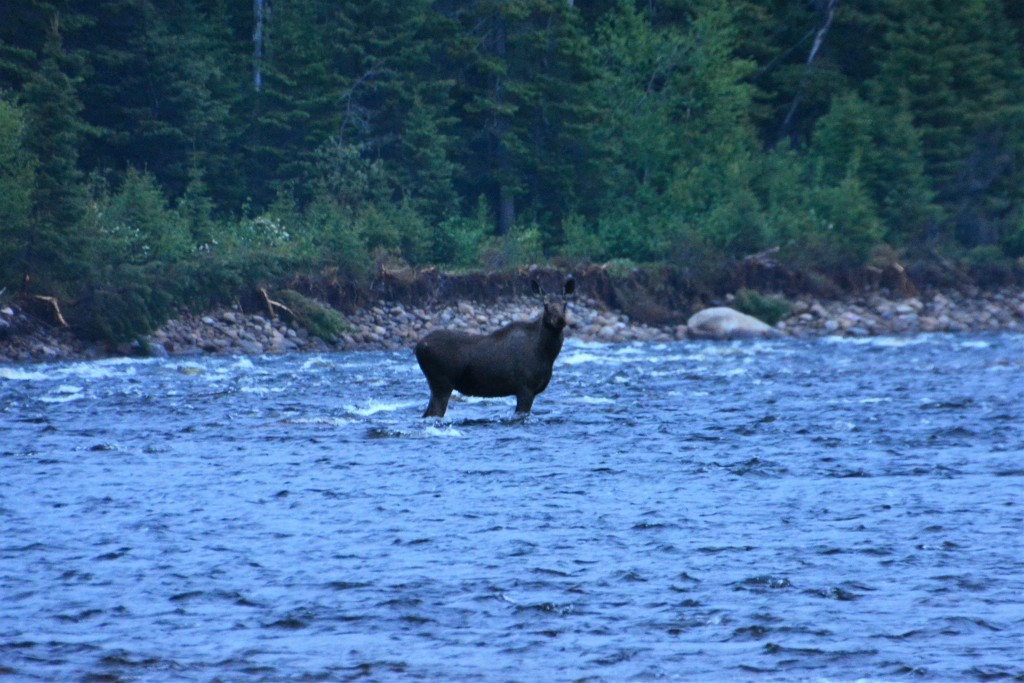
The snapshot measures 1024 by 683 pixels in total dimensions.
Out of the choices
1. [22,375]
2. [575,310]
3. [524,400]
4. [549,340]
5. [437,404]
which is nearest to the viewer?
[549,340]

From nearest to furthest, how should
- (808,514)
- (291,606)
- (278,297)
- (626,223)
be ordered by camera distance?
(291,606) → (808,514) → (278,297) → (626,223)

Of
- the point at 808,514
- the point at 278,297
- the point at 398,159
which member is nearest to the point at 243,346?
the point at 278,297

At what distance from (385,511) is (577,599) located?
3.48m

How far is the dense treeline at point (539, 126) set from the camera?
46.0m

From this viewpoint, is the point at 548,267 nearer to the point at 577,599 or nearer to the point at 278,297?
the point at 278,297

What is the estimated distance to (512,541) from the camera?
33.5 ft

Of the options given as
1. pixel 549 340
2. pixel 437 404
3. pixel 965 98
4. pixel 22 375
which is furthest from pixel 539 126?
pixel 549 340

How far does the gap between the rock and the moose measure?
81.8 ft

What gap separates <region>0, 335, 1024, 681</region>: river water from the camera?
7.21m

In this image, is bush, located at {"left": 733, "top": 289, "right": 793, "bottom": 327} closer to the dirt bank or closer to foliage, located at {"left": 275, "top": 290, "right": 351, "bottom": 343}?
the dirt bank

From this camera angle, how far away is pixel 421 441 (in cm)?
1606

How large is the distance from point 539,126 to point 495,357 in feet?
123

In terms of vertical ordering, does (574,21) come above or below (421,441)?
above

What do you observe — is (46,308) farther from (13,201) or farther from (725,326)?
(725,326)
